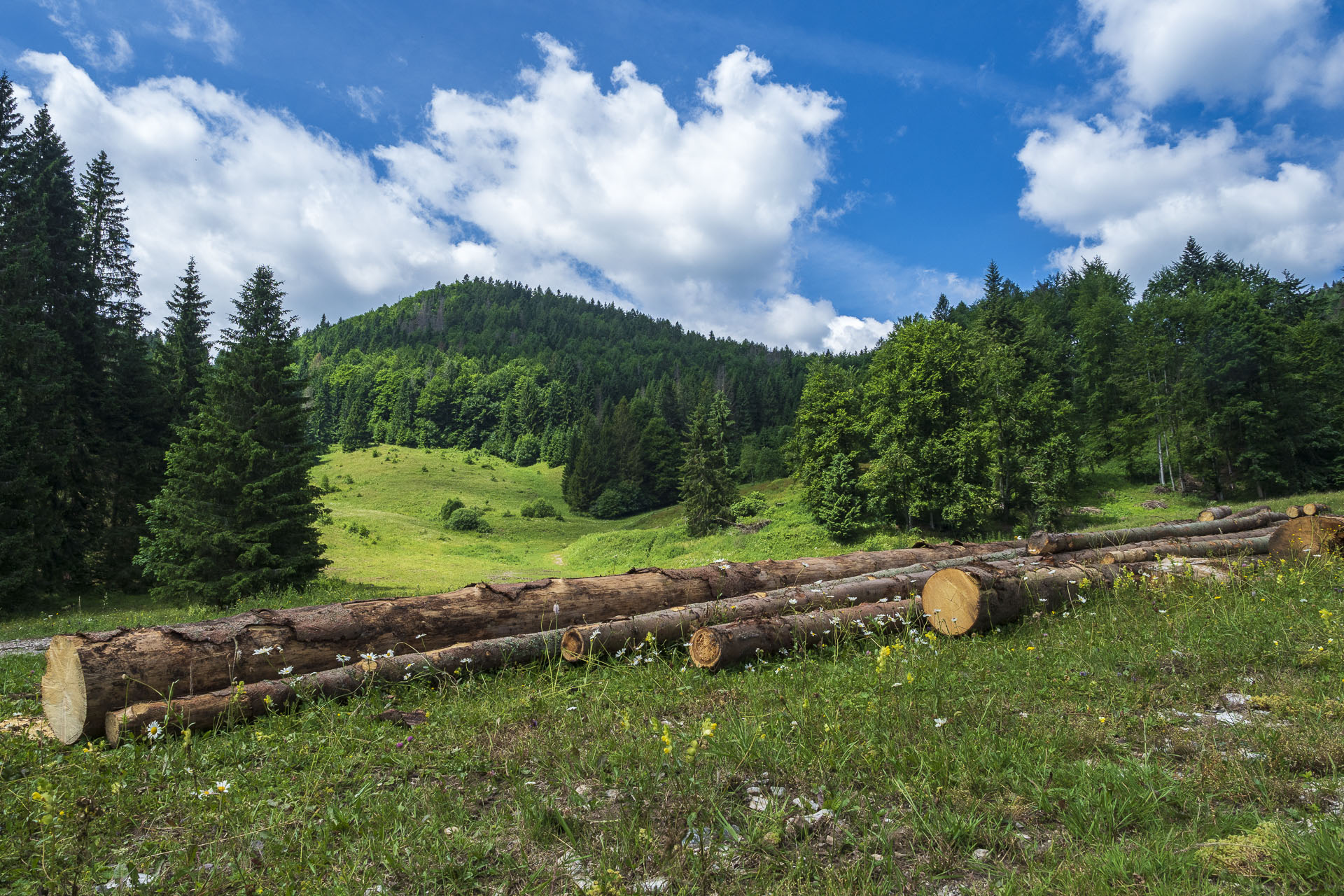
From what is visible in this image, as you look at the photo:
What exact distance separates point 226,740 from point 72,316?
33.2 metres

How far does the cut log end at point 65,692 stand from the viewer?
5.16 metres

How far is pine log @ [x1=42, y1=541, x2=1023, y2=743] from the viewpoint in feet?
17.3

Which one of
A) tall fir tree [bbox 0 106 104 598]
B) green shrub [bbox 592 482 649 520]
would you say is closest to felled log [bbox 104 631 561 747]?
tall fir tree [bbox 0 106 104 598]

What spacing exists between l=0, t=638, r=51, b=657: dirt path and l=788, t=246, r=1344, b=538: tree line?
103ft

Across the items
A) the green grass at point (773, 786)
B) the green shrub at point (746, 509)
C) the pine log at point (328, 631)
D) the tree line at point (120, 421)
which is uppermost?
the tree line at point (120, 421)

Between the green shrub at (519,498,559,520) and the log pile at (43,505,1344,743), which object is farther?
the green shrub at (519,498,559,520)

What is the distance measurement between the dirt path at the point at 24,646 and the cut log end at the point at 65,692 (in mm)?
7240

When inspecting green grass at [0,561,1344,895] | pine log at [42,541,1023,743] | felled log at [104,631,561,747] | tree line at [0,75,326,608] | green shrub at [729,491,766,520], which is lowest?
green shrub at [729,491,766,520]

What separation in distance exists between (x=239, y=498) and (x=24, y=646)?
1018 centimetres

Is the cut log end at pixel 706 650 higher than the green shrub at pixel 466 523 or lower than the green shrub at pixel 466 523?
higher

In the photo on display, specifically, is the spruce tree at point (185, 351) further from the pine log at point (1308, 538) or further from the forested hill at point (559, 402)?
the forested hill at point (559, 402)

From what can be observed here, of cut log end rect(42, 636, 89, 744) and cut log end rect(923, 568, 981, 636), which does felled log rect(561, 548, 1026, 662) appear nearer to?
cut log end rect(923, 568, 981, 636)

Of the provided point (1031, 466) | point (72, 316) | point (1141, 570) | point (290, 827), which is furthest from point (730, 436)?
point (290, 827)

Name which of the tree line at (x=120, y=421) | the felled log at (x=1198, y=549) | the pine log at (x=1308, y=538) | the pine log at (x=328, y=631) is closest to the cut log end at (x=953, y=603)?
the pine log at (x=328, y=631)
